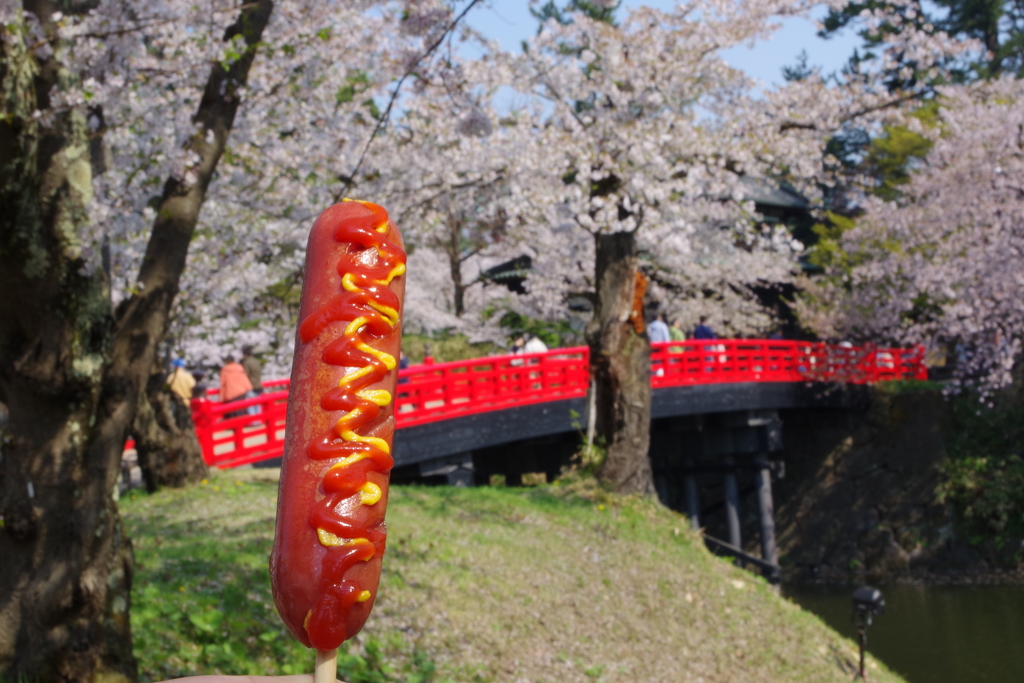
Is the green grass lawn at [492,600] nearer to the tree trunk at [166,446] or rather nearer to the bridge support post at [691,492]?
the tree trunk at [166,446]

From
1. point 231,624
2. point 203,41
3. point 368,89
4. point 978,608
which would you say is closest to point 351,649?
point 231,624

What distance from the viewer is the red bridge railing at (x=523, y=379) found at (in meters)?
13.2

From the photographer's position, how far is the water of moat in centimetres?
1274

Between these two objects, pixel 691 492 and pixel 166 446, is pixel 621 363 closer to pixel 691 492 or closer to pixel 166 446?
pixel 166 446

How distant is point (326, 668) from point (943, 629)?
16.4 m

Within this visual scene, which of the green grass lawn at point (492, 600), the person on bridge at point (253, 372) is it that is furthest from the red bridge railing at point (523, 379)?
the green grass lawn at point (492, 600)

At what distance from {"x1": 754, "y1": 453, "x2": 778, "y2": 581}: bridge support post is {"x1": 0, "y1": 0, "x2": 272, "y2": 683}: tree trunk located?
16.6 meters

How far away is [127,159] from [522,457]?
443 inches

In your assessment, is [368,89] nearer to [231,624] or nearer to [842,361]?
[231,624]

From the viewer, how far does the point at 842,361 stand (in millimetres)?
22500

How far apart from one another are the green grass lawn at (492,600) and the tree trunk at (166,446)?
0.30 metres

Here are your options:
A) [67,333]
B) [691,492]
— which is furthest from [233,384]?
[691,492]

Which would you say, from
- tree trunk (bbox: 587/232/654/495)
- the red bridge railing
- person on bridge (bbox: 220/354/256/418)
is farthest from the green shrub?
person on bridge (bbox: 220/354/256/418)

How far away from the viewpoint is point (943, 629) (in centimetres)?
1525
